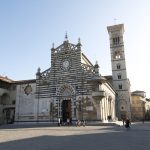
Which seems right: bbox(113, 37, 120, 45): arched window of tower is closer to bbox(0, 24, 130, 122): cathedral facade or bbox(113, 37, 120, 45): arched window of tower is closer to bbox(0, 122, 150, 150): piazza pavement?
bbox(0, 24, 130, 122): cathedral facade

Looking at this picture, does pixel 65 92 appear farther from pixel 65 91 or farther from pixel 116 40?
pixel 116 40

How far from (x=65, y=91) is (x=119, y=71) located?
730 inches

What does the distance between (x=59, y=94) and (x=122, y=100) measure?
18412 millimetres

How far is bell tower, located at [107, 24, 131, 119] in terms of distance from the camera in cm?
4666

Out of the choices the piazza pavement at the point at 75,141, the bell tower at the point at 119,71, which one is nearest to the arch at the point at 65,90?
the bell tower at the point at 119,71

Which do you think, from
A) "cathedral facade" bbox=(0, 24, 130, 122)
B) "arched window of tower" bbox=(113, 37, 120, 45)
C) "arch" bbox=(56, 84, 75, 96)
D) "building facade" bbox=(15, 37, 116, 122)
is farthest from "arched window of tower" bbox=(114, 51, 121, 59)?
"arch" bbox=(56, 84, 75, 96)

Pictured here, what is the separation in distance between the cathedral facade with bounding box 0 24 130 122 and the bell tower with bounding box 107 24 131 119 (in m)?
12.1

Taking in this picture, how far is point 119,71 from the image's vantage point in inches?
1905

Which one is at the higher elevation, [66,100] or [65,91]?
[65,91]

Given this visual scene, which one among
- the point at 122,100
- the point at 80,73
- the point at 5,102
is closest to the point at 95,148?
the point at 80,73

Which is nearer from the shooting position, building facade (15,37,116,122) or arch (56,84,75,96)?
building facade (15,37,116,122)

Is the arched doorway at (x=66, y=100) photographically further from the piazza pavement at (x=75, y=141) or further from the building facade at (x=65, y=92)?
the piazza pavement at (x=75, y=141)

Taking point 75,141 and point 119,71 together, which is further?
point 119,71

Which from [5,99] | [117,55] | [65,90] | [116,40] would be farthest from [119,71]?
[5,99]
